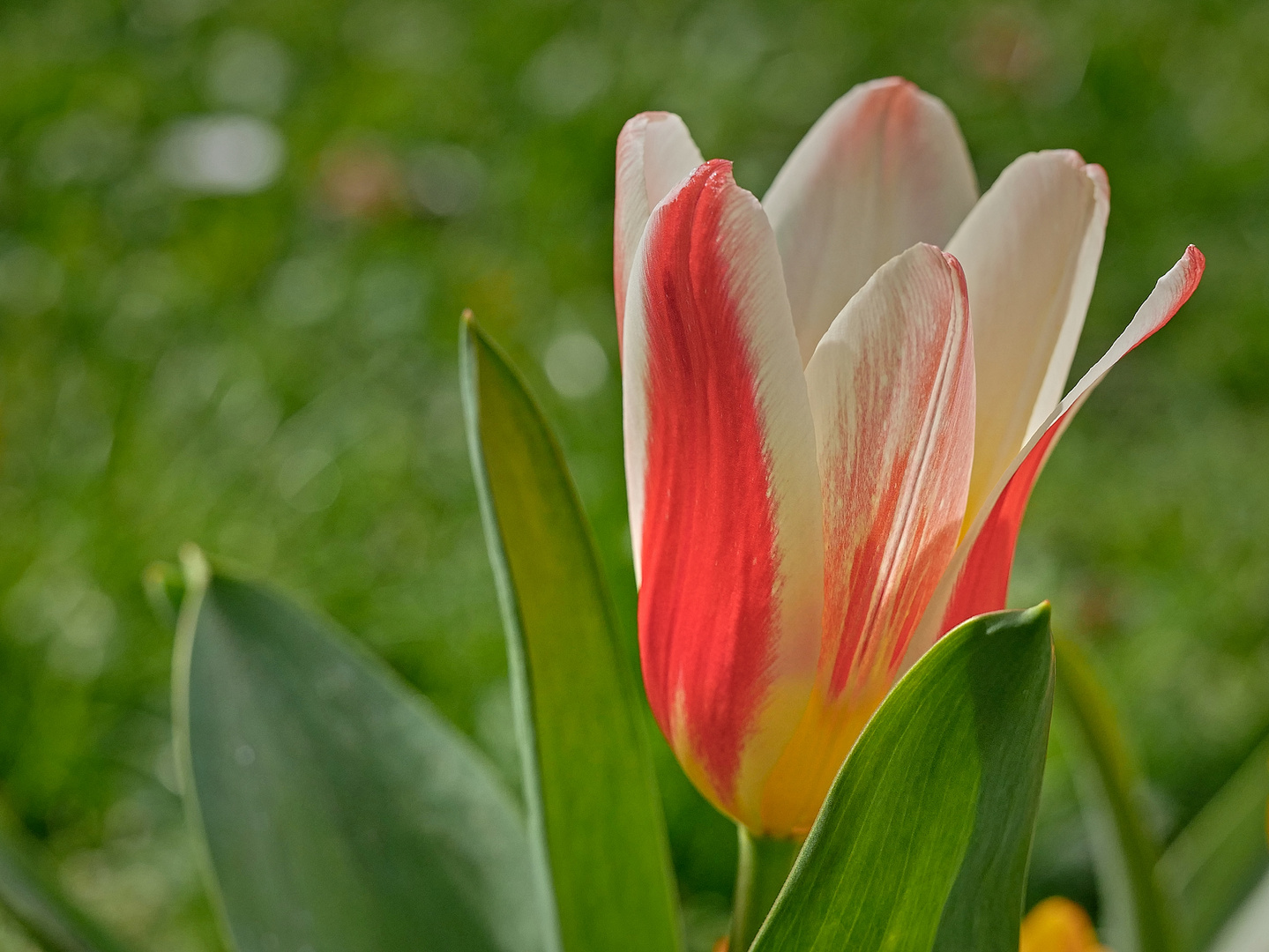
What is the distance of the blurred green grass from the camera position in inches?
51.2

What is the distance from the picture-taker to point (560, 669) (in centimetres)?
45

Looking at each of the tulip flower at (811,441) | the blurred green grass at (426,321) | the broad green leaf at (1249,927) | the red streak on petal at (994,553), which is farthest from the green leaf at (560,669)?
the blurred green grass at (426,321)

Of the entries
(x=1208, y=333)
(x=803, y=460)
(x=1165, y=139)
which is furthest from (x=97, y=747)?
(x=1165, y=139)

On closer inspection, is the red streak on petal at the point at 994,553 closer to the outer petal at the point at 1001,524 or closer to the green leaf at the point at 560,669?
the outer petal at the point at 1001,524

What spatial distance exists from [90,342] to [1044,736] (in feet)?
5.82

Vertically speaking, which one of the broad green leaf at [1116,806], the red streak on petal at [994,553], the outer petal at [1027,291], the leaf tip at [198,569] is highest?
the outer petal at [1027,291]

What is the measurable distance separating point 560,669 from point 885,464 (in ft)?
0.50

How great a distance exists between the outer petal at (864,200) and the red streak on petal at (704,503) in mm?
113

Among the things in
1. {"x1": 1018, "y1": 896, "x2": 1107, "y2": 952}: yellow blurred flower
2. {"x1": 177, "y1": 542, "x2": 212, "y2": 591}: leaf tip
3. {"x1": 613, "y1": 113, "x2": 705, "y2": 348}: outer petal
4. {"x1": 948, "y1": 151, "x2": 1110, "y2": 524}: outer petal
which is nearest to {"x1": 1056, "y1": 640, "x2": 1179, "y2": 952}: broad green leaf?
{"x1": 1018, "y1": 896, "x2": 1107, "y2": 952}: yellow blurred flower

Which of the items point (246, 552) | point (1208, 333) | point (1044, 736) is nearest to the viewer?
point (1044, 736)

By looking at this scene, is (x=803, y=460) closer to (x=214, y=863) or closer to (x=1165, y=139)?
(x=214, y=863)

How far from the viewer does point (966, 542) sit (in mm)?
361

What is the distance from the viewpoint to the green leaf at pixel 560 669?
1.43 feet

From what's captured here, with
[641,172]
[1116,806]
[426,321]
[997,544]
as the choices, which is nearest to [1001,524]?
[997,544]
